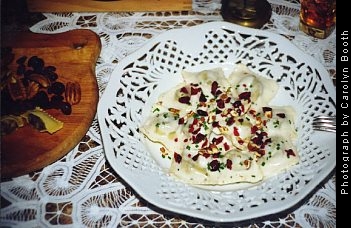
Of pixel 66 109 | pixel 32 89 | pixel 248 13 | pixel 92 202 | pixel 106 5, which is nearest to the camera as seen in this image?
pixel 92 202

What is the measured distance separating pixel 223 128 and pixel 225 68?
368 mm

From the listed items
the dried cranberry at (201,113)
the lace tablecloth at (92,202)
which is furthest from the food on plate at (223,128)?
the lace tablecloth at (92,202)

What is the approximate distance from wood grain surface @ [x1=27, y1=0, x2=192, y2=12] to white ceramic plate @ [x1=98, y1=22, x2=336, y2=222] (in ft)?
1.37

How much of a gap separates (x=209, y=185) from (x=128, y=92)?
22.6 inches

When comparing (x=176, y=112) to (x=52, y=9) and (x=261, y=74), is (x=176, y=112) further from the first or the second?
(x=52, y=9)

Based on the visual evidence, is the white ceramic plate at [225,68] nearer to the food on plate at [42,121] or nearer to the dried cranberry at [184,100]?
the dried cranberry at [184,100]

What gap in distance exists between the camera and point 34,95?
198 centimetres

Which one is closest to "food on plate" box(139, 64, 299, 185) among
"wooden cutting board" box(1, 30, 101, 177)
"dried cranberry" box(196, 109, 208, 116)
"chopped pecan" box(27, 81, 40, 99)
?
"dried cranberry" box(196, 109, 208, 116)

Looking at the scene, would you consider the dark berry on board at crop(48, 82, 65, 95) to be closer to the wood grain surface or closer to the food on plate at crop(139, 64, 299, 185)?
the food on plate at crop(139, 64, 299, 185)

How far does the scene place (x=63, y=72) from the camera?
83.0 inches

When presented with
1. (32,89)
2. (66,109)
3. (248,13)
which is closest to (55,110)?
(66,109)

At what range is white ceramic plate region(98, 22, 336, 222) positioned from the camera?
4.90 ft

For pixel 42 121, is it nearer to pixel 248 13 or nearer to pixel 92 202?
pixel 92 202

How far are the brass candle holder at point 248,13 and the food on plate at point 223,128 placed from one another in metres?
0.39
